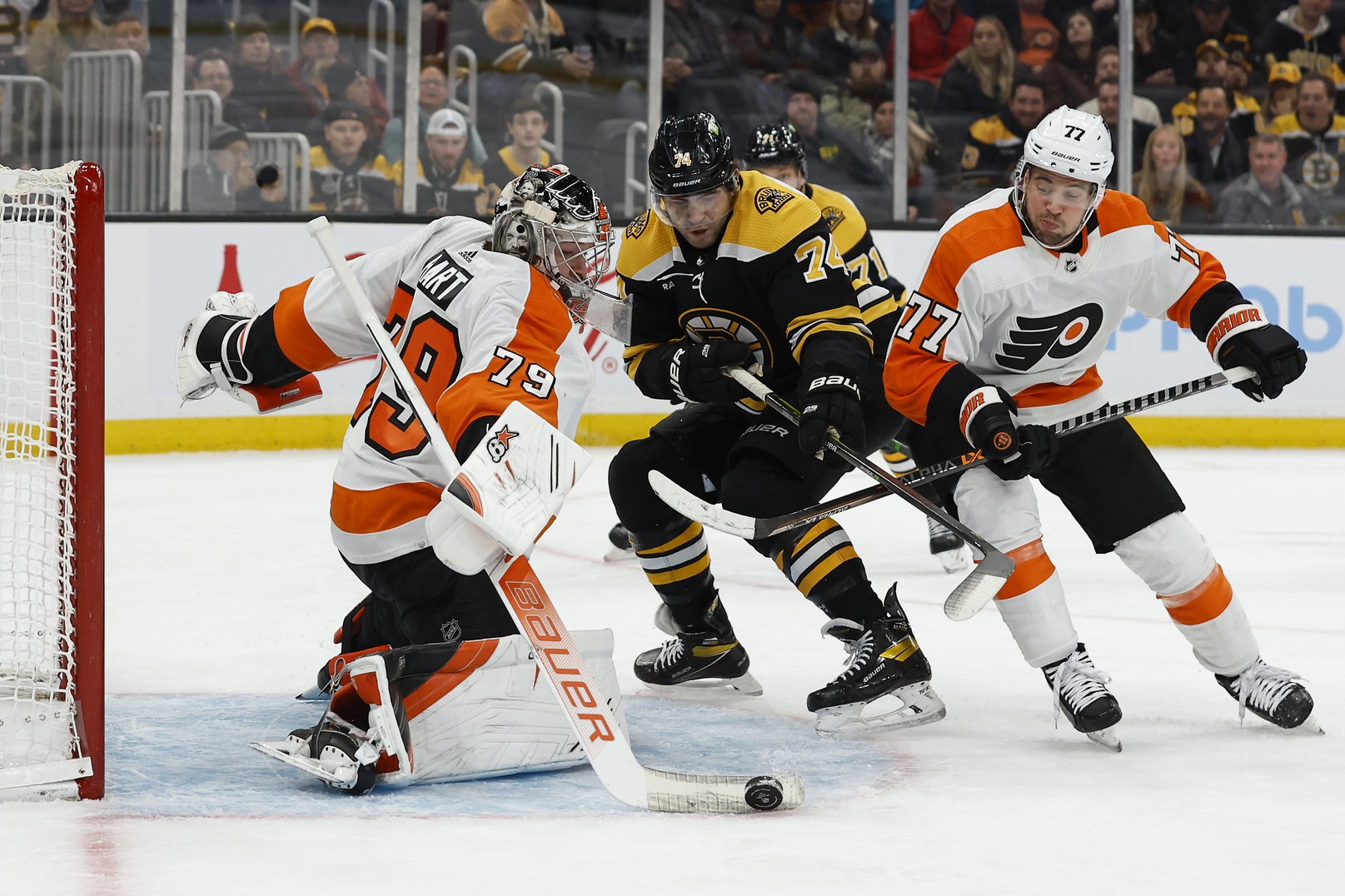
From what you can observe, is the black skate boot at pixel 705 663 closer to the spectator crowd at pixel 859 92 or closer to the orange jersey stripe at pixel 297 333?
the orange jersey stripe at pixel 297 333

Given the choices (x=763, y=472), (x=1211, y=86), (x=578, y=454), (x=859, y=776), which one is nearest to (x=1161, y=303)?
(x=763, y=472)

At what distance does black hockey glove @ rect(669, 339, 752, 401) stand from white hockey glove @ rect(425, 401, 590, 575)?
79 centimetres

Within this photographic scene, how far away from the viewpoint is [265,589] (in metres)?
3.96

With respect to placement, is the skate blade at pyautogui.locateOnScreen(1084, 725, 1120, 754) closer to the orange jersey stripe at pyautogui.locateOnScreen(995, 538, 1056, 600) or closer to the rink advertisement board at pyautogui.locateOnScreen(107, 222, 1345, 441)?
the orange jersey stripe at pyautogui.locateOnScreen(995, 538, 1056, 600)

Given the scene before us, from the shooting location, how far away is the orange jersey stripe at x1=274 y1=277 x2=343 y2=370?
261cm

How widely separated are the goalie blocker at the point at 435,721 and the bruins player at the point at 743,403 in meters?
0.53

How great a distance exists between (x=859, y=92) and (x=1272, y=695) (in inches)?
200

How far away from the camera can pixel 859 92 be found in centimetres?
734

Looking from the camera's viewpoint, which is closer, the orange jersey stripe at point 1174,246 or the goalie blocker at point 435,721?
the goalie blocker at point 435,721

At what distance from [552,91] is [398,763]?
522 centimetres

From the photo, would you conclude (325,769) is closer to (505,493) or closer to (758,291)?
(505,493)

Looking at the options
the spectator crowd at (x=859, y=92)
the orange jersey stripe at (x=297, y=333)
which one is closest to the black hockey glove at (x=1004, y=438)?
the orange jersey stripe at (x=297, y=333)

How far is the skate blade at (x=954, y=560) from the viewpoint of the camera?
4320 mm

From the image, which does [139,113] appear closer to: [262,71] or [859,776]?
[262,71]
